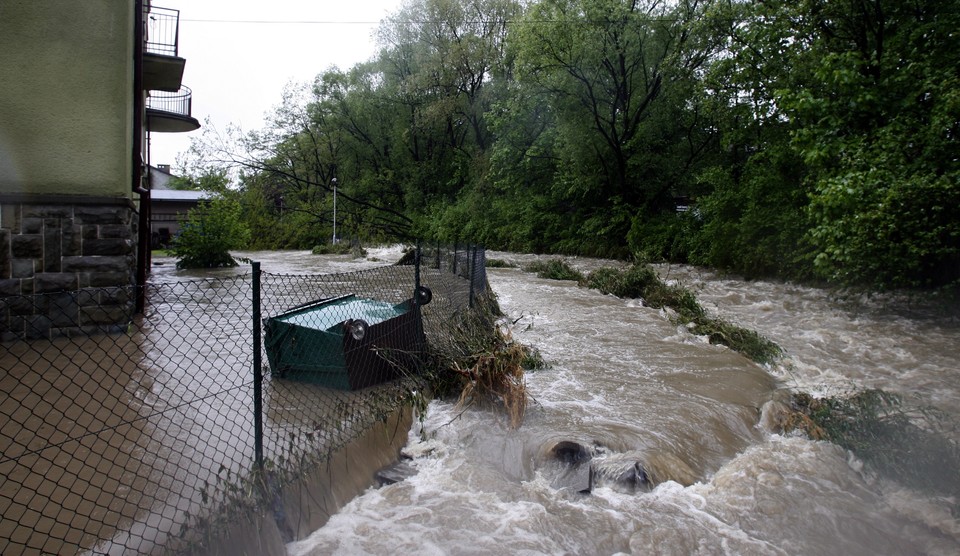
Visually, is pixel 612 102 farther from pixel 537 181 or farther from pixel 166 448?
pixel 166 448

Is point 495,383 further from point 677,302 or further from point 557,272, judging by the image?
point 557,272

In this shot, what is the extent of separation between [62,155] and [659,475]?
7799 millimetres

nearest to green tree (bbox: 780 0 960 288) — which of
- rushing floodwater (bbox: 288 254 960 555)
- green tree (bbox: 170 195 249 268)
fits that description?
rushing floodwater (bbox: 288 254 960 555)

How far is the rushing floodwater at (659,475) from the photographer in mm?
3629

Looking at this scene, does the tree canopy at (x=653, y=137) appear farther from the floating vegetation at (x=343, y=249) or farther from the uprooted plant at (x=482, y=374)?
the uprooted plant at (x=482, y=374)

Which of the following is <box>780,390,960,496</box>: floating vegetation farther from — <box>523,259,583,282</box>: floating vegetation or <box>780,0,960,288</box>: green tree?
<box>523,259,583,282</box>: floating vegetation

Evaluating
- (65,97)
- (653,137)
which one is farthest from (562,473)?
(653,137)

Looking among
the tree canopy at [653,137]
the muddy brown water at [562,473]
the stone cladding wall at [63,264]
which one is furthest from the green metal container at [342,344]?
the tree canopy at [653,137]

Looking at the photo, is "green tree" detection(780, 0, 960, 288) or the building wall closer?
the building wall

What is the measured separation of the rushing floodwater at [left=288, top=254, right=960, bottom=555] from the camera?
3629 millimetres

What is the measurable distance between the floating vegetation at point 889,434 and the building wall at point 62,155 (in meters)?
8.32

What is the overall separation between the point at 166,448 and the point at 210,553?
1365mm

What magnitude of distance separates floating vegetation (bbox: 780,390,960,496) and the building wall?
8324mm

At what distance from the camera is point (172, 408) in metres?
3.75
